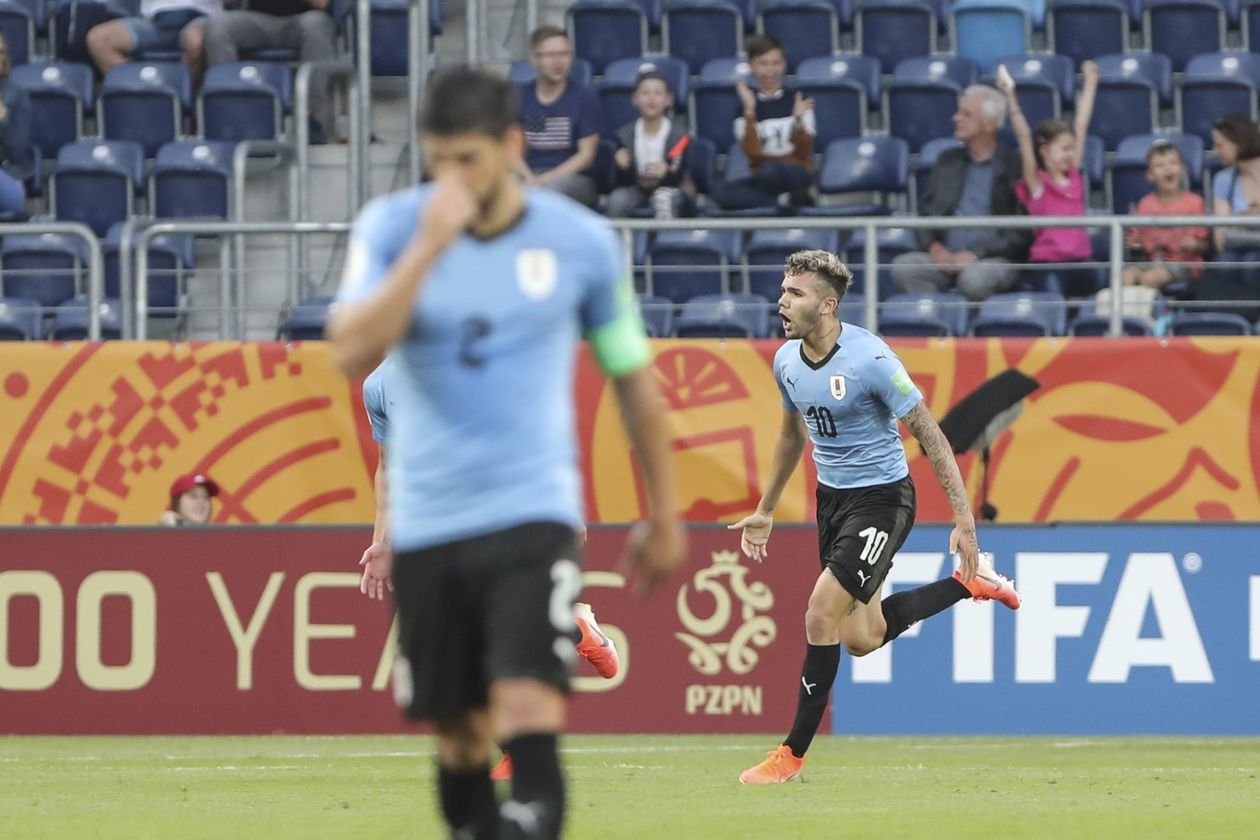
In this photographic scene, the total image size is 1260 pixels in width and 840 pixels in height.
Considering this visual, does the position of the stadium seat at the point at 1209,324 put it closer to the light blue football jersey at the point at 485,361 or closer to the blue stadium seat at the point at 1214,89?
the blue stadium seat at the point at 1214,89

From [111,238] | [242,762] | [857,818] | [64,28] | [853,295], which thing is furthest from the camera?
[64,28]

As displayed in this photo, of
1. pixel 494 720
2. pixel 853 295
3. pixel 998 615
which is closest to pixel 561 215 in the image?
pixel 494 720

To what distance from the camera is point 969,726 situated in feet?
45.1

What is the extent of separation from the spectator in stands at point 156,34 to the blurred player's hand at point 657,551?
44.5 ft

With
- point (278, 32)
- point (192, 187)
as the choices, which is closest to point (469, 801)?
point (192, 187)

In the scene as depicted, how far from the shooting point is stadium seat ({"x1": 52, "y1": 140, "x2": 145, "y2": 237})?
1719cm

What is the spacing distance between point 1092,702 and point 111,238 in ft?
25.3

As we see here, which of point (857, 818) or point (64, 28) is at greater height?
point (64, 28)

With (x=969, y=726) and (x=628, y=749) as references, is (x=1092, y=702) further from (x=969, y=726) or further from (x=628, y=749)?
(x=628, y=749)

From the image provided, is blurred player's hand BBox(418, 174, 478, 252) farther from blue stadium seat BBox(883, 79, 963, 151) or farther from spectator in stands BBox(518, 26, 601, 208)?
blue stadium seat BBox(883, 79, 963, 151)

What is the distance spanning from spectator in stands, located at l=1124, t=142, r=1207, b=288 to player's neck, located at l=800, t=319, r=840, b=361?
4.80 m

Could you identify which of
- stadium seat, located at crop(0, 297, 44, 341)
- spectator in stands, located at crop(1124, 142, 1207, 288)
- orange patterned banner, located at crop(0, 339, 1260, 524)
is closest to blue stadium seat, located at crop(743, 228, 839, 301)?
orange patterned banner, located at crop(0, 339, 1260, 524)

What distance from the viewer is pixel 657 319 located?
15.7 meters

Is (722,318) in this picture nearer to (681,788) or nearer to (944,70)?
(944,70)
